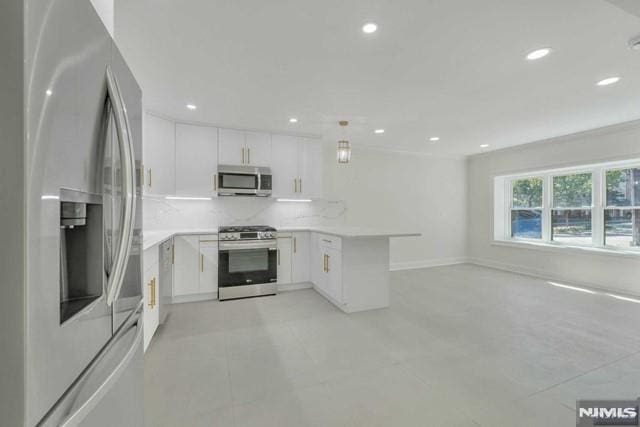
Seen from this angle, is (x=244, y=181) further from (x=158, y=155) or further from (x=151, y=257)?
(x=151, y=257)

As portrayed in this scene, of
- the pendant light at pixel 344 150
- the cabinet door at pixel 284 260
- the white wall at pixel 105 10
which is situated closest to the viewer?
the white wall at pixel 105 10

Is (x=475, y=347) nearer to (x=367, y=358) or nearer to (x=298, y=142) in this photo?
(x=367, y=358)

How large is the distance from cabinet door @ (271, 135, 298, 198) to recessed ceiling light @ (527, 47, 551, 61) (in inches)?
119

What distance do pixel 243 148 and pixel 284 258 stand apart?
178 centimetres

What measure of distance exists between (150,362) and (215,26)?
2.58 m

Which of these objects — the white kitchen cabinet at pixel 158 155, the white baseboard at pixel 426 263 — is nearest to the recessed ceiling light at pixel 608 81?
the white baseboard at pixel 426 263

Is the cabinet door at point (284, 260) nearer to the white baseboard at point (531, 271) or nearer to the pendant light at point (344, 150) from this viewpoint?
the pendant light at point (344, 150)

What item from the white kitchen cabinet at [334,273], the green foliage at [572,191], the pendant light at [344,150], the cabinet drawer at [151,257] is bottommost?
the white kitchen cabinet at [334,273]

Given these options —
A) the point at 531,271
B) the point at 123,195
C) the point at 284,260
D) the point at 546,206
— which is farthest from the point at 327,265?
the point at 546,206

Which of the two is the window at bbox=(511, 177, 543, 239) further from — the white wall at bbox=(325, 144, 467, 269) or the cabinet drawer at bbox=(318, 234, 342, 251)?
the cabinet drawer at bbox=(318, 234, 342, 251)

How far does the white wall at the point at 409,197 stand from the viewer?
202 inches

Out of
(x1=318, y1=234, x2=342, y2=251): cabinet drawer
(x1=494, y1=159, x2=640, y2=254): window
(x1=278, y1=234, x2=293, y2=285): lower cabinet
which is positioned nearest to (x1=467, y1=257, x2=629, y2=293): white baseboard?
(x1=494, y1=159, x2=640, y2=254): window

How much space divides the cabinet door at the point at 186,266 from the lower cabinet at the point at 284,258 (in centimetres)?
112

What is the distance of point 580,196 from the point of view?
174 inches
